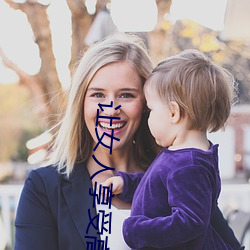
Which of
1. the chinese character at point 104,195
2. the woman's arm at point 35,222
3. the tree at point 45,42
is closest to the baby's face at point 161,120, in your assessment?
the chinese character at point 104,195

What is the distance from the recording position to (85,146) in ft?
5.41

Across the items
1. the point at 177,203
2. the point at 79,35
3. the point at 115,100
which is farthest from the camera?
the point at 79,35

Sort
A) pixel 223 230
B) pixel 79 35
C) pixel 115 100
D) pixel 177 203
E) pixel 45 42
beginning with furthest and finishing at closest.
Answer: pixel 45 42
pixel 79 35
pixel 223 230
pixel 115 100
pixel 177 203

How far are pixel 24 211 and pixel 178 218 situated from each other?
49 cm

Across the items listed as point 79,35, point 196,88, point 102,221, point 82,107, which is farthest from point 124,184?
point 79,35

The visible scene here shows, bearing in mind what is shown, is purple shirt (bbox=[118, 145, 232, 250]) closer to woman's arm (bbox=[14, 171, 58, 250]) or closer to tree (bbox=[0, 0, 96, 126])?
woman's arm (bbox=[14, 171, 58, 250])

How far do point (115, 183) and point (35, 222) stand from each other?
0.24 meters

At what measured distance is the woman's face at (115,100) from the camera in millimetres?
1468

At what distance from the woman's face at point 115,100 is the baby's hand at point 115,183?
10 centimetres

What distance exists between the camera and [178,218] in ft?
4.10

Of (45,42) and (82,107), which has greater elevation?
(45,42)

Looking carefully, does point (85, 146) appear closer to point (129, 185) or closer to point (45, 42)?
point (129, 185)

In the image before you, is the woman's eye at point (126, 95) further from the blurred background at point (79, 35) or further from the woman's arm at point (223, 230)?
the blurred background at point (79, 35)

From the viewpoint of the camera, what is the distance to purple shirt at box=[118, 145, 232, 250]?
126 cm
